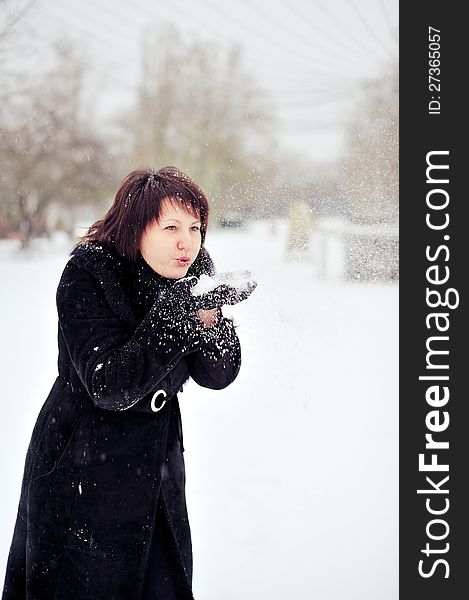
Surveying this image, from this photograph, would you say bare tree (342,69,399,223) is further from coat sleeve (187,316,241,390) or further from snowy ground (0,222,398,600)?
coat sleeve (187,316,241,390)

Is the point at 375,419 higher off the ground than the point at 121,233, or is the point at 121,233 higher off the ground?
the point at 121,233

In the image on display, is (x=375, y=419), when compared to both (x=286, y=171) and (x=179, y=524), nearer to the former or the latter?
(x=286, y=171)

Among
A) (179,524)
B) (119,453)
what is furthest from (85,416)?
(179,524)

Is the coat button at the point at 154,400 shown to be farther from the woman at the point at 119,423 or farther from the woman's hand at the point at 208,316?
the woman's hand at the point at 208,316

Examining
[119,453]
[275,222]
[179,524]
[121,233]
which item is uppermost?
[275,222]

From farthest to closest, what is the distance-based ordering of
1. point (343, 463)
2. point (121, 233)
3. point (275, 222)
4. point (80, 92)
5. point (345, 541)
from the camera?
point (80, 92), point (275, 222), point (343, 463), point (345, 541), point (121, 233)

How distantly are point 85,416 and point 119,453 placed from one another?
0.22ft

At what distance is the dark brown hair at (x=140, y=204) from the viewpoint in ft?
2.88

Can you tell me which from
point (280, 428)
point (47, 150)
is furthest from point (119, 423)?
point (47, 150)

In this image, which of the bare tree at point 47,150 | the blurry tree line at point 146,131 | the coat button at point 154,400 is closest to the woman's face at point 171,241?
the coat button at point 154,400

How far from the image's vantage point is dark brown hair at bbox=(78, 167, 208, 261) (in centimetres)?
88

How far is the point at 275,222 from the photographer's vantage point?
2.53 meters

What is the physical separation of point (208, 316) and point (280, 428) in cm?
163

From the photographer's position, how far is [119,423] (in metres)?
0.90
